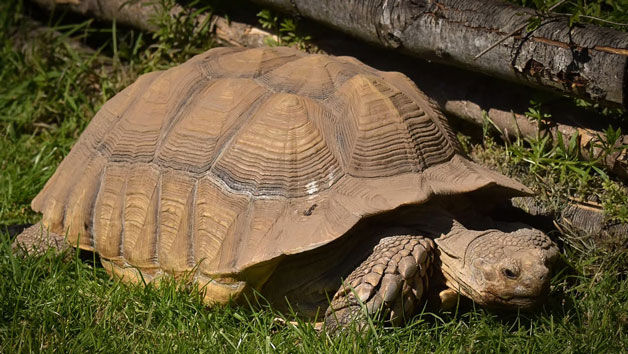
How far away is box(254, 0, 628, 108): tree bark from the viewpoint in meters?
3.28

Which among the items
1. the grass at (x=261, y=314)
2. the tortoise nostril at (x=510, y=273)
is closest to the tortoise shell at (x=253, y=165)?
the grass at (x=261, y=314)

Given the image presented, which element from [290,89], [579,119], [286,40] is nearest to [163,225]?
[290,89]

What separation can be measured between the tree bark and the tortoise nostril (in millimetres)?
951

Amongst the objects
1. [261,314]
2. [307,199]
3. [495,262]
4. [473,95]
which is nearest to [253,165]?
[307,199]

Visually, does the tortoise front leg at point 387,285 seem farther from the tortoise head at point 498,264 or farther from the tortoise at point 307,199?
the tortoise head at point 498,264

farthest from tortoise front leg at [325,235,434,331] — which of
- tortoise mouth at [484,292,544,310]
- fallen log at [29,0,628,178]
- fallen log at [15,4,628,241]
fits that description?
fallen log at [29,0,628,178]

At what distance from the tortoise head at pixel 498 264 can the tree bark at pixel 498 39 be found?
75 cm

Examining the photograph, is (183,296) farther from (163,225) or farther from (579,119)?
(579,119)

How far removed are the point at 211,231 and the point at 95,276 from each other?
0.72 metres

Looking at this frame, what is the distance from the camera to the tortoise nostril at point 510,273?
2.96 metres

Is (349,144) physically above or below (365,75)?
below

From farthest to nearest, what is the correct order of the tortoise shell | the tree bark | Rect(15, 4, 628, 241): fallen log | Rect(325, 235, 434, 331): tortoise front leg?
Rect(15, 4, 628, 241): fallen log → the tree bark → the tortoise shell → Rect(325, 235, 434, 331): tortoise front leg

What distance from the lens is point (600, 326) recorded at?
3082mm

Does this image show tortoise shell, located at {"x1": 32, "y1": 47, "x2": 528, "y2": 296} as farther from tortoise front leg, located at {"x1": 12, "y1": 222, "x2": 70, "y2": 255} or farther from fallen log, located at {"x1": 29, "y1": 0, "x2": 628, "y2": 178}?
fallen log, located at {"x1": 29, "y1": 0, "x2": 628, "y2": 178}
